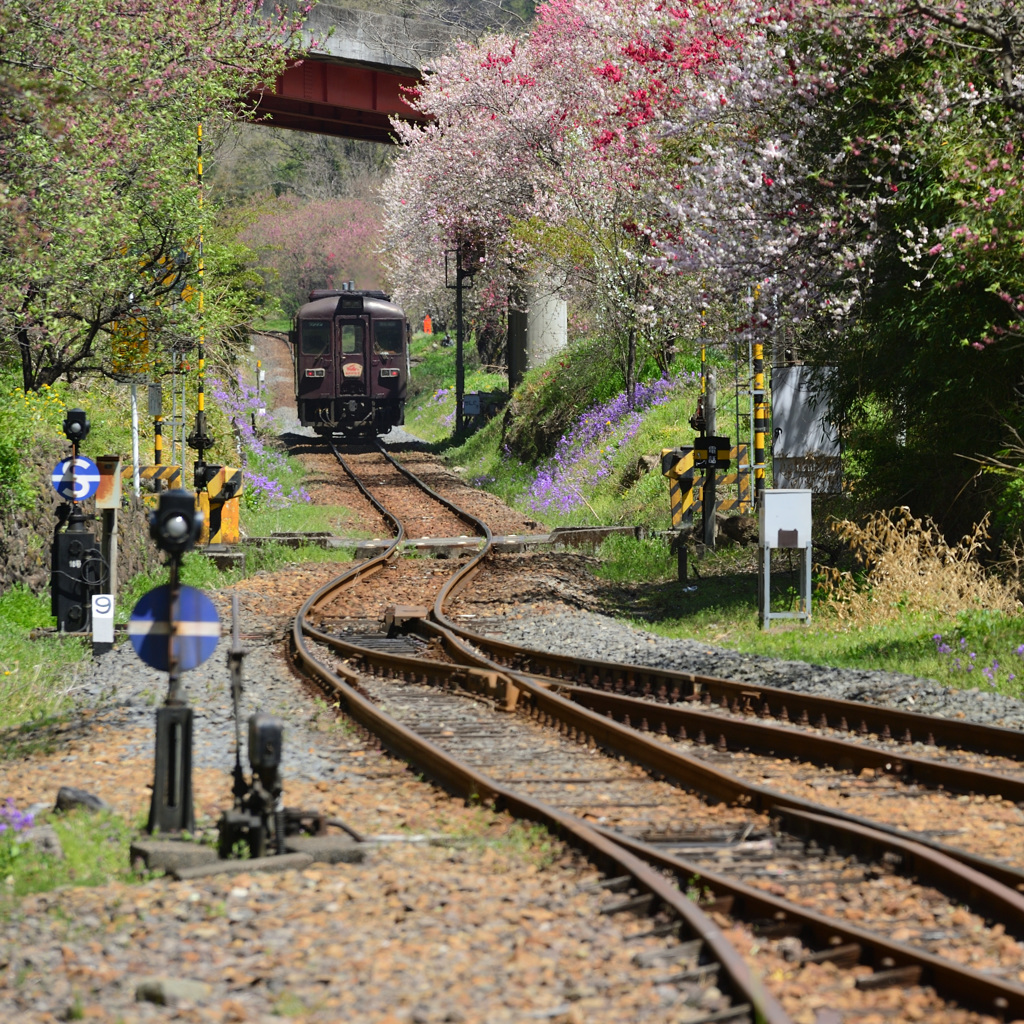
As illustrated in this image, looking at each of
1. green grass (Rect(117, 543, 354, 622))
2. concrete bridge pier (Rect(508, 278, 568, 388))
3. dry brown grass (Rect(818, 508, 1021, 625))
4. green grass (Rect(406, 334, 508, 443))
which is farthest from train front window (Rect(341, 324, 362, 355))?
dry brown grass (Rect(818, 508, 1021, 625))

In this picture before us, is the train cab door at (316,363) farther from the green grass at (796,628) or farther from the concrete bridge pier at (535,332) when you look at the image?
the green grass at (796,628)

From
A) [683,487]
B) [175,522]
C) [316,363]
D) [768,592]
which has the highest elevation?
[316,363]

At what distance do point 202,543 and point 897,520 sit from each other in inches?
348

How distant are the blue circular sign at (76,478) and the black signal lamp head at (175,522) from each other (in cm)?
659

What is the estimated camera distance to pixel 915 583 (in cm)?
1217

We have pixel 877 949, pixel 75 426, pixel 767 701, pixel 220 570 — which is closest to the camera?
pixel 877 949

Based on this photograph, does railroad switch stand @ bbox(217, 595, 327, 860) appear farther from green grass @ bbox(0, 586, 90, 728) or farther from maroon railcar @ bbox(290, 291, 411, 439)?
maroon railcar @ bbox(290, 291, 411, 439)

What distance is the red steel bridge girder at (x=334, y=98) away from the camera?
33438mm

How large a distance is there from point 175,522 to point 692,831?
2.73 m

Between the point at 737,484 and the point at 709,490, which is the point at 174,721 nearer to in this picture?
the point at 709,490

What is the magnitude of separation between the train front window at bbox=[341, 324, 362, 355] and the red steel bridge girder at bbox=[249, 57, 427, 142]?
17.6ft

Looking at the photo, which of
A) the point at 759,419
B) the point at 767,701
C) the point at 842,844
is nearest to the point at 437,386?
the point at 759,419

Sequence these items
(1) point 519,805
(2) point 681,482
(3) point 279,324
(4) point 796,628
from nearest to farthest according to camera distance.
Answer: (1) point 519,805
(4) point 796,628
(2) point 681,482
(3) point 279,324

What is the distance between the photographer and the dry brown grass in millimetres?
11898
